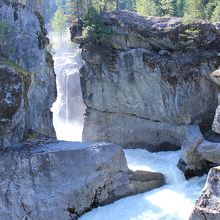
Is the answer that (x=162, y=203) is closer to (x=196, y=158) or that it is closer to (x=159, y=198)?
(x=159, y=198)

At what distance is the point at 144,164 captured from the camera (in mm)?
37688

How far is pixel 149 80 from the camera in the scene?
41094 millimetres

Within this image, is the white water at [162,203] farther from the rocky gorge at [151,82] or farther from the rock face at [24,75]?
the rock face at [24,75]

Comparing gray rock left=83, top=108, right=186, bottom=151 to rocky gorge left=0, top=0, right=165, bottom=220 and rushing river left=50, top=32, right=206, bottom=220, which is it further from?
rocky gorge left=0, top=0, right=165, bottom=220

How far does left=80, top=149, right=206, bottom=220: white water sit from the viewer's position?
26.1m

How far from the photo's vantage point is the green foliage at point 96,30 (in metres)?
42.1

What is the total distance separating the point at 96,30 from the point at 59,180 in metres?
19.2

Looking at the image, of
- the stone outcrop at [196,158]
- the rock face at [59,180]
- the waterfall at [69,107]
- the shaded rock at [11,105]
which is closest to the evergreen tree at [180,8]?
the waterfall at [69,107]

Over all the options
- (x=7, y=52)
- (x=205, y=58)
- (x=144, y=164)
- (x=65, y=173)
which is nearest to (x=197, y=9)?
(x=205, y=58)

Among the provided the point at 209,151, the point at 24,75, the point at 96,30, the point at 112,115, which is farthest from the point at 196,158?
the point at 96,30

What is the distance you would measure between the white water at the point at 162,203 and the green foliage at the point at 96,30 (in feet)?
47.4

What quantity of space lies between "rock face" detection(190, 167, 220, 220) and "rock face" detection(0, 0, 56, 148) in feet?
44.2

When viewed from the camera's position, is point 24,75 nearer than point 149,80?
Yes

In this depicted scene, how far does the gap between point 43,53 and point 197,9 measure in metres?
27.5
